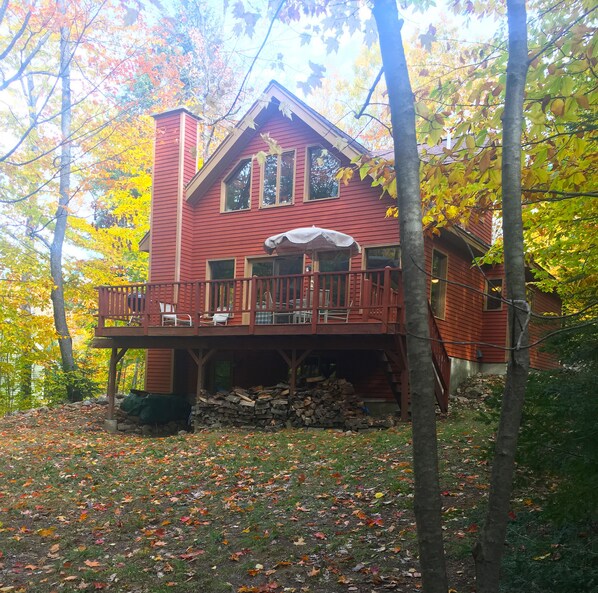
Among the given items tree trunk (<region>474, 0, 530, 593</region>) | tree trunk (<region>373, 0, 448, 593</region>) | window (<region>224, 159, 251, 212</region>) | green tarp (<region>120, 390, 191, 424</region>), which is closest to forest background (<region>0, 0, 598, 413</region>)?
tree trunk (<region>373, 0, 448, 593</region>)

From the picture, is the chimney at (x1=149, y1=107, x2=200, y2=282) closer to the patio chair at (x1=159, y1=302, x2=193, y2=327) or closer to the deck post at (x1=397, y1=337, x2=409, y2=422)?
the patio chair at (x1=159, y1=302, x2=193, y2=327)

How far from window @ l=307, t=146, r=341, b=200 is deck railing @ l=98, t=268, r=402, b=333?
2318mm

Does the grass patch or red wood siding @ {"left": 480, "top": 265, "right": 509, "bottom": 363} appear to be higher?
red wood siding @ {"left": 480, "top": 265, "right": 509, "bottom": 363}

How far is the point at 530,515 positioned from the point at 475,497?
0.89 metres

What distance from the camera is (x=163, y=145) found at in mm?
16875

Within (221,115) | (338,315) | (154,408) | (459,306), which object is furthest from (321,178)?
(221,115)

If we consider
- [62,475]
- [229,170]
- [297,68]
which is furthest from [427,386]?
[229,170]

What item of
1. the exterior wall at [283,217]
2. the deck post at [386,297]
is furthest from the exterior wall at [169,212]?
the deck post at [386,297]

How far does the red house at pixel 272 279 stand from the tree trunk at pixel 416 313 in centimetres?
774

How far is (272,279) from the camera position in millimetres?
12047

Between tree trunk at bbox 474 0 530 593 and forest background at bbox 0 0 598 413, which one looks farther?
forest background at bbox 0 0 598 413

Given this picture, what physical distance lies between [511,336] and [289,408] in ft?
30.4

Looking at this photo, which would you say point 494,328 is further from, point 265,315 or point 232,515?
point 232,515

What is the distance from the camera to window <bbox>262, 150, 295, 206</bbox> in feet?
50.1
